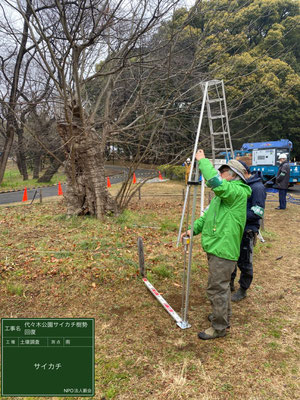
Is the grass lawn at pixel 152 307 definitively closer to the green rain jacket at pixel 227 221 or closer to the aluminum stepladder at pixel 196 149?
the aluminum stepladder at pixel 196 149

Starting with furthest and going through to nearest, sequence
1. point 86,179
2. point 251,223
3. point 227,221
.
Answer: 1. point 86,179
2. point 251,223
3. point 227,221

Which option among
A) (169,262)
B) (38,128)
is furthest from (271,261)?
(38,128)

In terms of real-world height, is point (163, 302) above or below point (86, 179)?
below

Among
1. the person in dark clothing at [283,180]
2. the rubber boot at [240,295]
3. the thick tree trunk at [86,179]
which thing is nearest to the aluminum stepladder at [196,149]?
the rubber boot at [240,295]

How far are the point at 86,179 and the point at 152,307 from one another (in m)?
4.69

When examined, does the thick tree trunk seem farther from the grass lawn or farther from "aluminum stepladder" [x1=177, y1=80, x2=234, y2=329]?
"aluminum stepladder" [x1=177, y1=80, x2=234, y2=329]

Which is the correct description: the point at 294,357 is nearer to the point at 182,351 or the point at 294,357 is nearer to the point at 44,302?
the point at 182,351

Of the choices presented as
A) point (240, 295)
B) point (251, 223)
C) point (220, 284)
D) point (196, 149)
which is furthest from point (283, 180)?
point (220, 284)

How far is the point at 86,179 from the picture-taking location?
7.42 meters

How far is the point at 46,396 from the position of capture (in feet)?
7.13

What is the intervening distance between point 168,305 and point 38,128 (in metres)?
17.0

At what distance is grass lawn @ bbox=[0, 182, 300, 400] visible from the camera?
95.2 inches

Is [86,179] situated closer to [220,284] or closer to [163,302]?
[163,302]

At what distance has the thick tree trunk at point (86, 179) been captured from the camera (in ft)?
23.0
